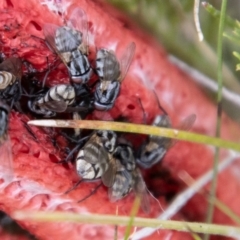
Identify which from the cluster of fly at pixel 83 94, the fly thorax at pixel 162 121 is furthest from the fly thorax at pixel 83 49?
the fly thorax at pixel 162 121

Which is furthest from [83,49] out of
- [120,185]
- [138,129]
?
[120,185]

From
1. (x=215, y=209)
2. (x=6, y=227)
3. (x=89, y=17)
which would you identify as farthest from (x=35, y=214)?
(x=215, y=209)

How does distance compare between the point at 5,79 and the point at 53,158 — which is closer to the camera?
the point at 5,79

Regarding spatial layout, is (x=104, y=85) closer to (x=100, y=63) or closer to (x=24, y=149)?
(x=100, y=63)

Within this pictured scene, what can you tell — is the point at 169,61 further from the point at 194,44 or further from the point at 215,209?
the point at 215,209

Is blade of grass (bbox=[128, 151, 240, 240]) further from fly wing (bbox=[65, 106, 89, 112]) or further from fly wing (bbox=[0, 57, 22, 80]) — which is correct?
fly wing (bbox=[0, 57, 22, 80])

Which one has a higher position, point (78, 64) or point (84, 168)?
point (78, 64)
